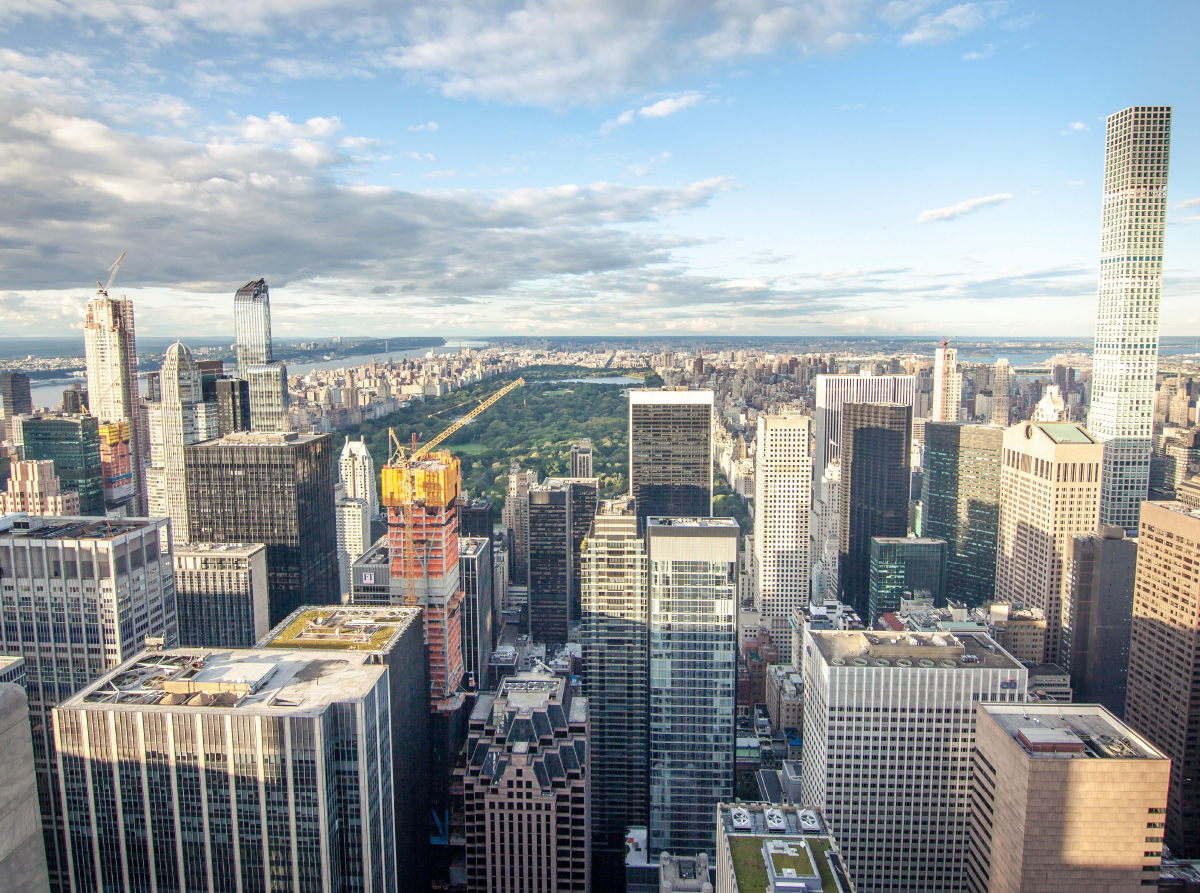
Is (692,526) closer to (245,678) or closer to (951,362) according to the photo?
(245,678)

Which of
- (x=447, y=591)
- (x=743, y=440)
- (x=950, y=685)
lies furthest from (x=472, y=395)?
(x=950, y=685)

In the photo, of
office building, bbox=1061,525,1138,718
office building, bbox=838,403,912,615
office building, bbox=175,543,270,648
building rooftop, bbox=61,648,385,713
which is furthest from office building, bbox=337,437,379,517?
office building, bbox=1061,525,1138,718

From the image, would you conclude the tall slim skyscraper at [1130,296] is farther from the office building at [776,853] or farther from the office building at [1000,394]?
the office building at [776,853]

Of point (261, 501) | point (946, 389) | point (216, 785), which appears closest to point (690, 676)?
point (216, 785)

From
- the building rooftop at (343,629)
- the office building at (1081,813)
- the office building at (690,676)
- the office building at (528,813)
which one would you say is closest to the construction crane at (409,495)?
the building rooftop at (343,629)

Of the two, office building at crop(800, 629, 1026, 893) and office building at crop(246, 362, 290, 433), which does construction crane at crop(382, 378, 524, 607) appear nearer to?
office building at crop(800, 629, 1026, 893)

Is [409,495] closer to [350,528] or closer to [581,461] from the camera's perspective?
[350,528]
